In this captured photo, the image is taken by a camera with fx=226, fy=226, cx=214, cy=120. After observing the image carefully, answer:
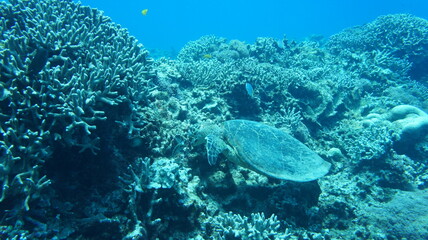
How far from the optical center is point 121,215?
109 inches

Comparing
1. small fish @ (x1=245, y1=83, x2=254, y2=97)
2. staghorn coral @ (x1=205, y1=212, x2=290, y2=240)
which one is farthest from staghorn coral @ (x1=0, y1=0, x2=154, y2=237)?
small fish @ (x1=245, y1=83, x2=254, y2=97)

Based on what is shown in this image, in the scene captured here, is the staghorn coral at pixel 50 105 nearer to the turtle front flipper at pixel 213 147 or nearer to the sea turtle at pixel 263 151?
the turtle front flipper at pixel 213 147

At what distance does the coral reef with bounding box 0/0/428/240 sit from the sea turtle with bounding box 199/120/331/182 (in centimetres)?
38

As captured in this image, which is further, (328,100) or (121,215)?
(328,100)

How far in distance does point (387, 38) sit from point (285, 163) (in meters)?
12.2

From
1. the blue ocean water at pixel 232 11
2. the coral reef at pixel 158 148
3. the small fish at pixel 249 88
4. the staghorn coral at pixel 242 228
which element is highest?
the blue ocean water at pixel 232 11

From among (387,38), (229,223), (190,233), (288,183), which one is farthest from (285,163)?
(387,38)

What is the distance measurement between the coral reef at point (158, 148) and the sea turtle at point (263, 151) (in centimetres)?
38

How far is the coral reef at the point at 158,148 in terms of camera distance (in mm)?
2527

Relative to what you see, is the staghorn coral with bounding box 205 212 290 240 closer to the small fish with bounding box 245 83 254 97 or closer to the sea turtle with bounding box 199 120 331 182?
the sea turtle with bounding box 199 120 331 182

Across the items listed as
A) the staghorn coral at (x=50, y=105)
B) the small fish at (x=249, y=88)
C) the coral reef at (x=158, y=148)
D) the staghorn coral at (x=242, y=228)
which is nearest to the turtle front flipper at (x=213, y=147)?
the coral reef at (x=158, y=148)

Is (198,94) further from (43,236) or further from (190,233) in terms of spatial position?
(43,236)

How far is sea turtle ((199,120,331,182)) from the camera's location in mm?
3578

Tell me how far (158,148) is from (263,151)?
173cm
